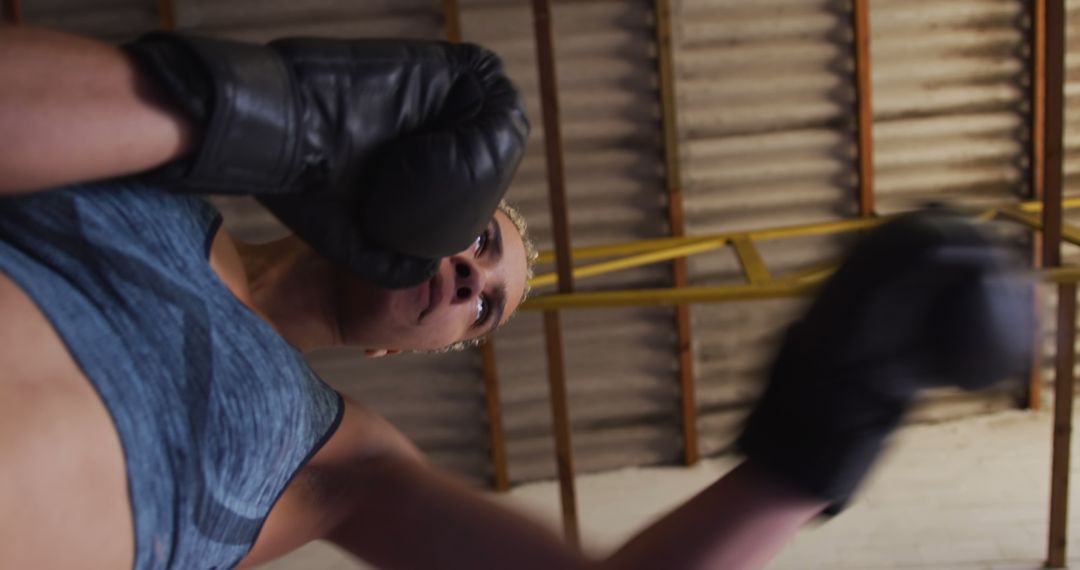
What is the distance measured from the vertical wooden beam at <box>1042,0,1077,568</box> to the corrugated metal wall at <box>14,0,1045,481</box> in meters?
2.07

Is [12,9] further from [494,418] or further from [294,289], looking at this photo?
[294,289]

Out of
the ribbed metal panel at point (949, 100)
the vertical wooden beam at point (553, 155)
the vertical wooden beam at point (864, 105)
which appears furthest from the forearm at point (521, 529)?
the ribbed metal panel at point (949, 100)

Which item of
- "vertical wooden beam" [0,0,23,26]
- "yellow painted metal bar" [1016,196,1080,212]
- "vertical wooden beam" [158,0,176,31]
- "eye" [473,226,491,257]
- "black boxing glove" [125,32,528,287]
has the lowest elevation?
"yellow painted metal bar" [1016,196,1080,212]

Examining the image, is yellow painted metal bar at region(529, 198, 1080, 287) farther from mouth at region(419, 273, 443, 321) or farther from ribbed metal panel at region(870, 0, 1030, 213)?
mouth at region(419, 273, 443, 321)

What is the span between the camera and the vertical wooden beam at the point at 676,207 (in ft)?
20.5

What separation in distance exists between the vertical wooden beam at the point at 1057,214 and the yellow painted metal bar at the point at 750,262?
1269 millimetres

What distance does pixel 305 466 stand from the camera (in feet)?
5.27

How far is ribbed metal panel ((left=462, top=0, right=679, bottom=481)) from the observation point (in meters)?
6.39

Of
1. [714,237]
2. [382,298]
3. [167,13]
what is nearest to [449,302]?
[382,298]

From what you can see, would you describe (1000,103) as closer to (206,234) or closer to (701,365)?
(701,365)

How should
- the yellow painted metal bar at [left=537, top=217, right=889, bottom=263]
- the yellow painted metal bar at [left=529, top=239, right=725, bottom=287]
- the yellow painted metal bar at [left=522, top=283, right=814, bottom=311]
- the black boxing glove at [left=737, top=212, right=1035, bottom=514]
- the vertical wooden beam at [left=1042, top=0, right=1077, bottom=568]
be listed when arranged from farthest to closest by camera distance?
the yellow painted metal bar at [left=537, top=217, right=889, bottom=263] → the yellow painted metal bar at [left=529, top=239, right=725, bottom=287] → the yellow painted metal bar at [left=522, top=283, right=814, bottom=311] → the vertical wooden beam at [left=1042, top=0, right=1077, bottom=568] → the black boxing glove at [left=737, top=212, right=1035, bottom=514]

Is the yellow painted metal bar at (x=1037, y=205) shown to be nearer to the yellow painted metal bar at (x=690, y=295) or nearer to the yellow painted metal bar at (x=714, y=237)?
the yellow painted metal bar at (x=714, y=237)

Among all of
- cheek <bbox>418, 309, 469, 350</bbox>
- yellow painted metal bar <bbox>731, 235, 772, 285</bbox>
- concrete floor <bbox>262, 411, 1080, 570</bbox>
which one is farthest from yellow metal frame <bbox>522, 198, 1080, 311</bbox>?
cheek <bbox>418, 309, 469, 350</bbox>

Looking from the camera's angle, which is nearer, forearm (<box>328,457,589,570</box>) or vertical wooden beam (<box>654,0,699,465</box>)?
forearm (<box>328,457,589,570</box>)
